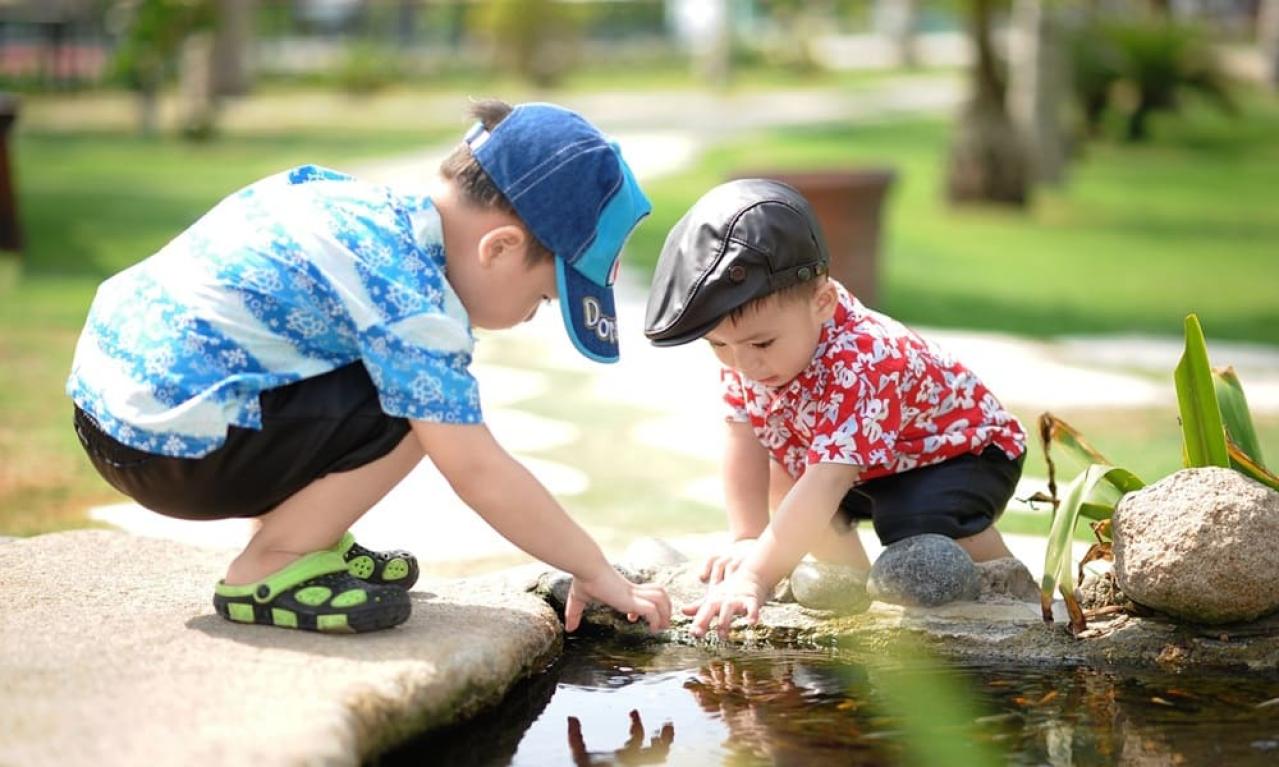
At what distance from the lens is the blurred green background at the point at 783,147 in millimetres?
6402

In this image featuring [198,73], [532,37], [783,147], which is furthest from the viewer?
[532,37]

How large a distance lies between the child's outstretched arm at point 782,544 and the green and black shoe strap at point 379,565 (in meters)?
0.49

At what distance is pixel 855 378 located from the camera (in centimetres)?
289

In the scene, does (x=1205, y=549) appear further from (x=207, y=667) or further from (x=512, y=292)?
(x=207, y=667)

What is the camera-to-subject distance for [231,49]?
22469 millimetres

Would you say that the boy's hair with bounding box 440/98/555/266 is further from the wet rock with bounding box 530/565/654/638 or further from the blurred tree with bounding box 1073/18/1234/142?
the blurred tree with bounding box 1073/18/1234/142

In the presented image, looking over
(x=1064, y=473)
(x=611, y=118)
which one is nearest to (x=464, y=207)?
(x=1064, y=473)

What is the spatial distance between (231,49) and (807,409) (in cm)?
2089

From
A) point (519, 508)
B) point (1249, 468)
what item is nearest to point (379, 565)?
point (519, 508)

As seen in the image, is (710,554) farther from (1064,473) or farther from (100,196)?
(100,196)

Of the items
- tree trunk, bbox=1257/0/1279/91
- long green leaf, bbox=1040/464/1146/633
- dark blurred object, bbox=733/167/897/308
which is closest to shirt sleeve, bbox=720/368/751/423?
long green leaf, bbox=1040/464/1146/633

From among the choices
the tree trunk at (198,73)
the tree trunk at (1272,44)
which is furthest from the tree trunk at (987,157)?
the tree trunk at (1272,44)

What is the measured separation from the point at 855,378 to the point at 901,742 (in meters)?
0.74

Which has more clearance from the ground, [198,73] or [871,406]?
[198,73]
